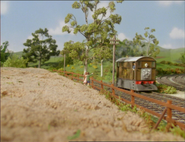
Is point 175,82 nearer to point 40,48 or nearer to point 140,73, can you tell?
point 140,73

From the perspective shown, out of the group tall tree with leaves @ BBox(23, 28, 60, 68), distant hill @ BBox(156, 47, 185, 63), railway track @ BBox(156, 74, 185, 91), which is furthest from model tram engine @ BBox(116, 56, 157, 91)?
distant hill @ BBox(156, 47, 185, 63)

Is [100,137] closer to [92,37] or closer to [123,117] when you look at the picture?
[123,117]

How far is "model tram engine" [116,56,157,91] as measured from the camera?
15484 millimetres

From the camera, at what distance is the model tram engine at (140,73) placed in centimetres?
1548

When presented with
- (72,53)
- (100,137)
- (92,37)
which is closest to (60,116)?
(100,137)

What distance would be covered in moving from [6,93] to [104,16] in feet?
71.7

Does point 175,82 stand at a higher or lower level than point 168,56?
lower

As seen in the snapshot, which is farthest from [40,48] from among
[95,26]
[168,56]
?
[168,56]

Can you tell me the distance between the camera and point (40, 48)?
44.8m

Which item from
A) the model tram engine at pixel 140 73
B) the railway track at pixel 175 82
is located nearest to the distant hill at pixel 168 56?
the railway track at pixel 175 82

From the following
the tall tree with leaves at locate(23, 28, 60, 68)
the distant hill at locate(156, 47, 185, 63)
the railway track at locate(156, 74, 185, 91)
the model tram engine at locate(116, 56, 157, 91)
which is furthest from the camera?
the distant hill at locate(156, 47, 185, 63)

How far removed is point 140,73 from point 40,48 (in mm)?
34274

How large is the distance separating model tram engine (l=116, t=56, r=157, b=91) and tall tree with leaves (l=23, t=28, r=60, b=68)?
32304 mm

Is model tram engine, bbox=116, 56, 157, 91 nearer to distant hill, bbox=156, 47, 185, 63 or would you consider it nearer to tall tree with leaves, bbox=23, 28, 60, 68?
tall tree with leaves, bbox=23, 28, 60, 68
